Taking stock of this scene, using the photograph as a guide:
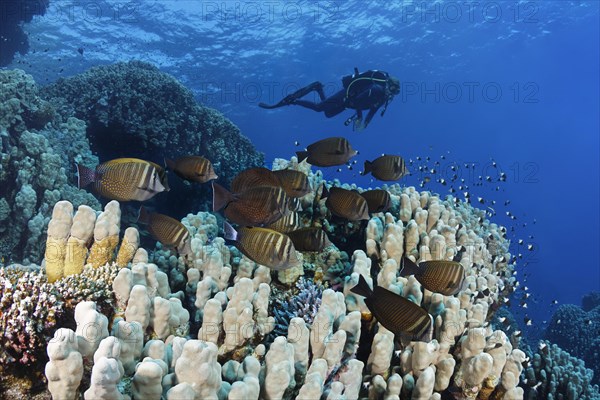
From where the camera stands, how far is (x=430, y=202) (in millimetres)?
5758

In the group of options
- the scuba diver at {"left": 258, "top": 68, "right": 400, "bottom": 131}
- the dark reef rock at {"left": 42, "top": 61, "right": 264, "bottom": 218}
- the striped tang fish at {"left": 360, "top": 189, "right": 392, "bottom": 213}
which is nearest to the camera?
the striped tang fish at {"left": 360, "top": 189, "right": 392, "bottom": 213}

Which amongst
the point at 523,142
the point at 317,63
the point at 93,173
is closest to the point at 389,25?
the point at 317,63

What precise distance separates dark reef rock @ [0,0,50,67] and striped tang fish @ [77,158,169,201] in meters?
18.0

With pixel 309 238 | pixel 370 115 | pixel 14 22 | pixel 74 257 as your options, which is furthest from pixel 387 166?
pixel 14 22

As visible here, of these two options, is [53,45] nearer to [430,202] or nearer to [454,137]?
[430,202]

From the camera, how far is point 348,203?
4.20 metres

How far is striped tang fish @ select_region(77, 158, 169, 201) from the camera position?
11.0 ft

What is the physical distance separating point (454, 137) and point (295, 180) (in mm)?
99702

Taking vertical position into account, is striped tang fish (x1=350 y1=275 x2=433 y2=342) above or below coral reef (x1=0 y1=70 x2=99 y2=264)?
below

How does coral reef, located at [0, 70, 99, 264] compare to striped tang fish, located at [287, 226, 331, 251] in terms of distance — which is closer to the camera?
striped tang fish, located at [287, 226, 331, 251]

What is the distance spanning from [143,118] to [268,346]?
29.5 ft

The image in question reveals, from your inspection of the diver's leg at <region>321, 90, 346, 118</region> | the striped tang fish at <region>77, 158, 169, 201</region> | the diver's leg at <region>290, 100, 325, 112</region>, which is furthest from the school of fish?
the diver's leg at <region>290, 100, 325, 112</region>

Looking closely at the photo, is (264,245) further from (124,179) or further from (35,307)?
(35,307)

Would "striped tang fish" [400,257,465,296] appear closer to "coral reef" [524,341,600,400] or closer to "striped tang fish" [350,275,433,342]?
"striped tang fish" [350,275,433,342]
